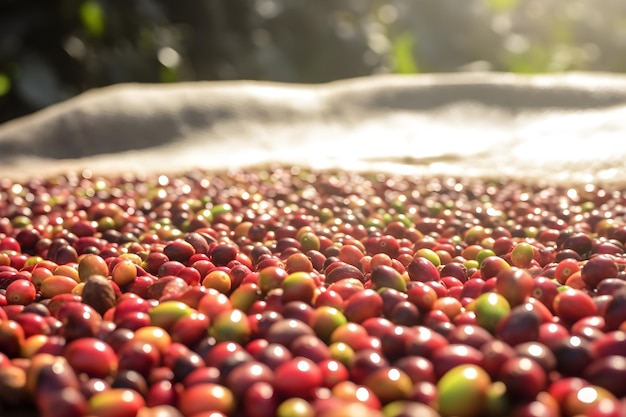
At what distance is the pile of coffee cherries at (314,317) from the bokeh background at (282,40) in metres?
4.39

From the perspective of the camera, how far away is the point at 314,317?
6.35 ft

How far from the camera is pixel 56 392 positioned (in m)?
1.54

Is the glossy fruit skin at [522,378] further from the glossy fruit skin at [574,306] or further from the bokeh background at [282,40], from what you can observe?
the bokeh background at [282,40]

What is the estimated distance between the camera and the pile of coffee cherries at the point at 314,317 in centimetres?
154

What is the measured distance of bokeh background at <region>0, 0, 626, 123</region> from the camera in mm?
7352

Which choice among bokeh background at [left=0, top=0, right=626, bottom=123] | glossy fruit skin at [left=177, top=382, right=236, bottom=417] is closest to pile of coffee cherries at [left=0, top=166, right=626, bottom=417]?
glossy fruit skin at [left=177, top=382, right=236, bottom=417]

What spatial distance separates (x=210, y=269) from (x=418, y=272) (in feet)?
2.37

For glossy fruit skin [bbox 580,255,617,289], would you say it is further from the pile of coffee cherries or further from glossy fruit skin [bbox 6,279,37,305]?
glossy fruit skin [bbox 6,279,37,305]

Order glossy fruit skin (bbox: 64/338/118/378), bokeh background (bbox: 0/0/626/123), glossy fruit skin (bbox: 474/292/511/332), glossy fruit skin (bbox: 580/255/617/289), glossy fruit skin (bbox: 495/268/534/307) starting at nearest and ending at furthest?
glossy fruit skin (bbox: 64/338/118/378), glossy fruit skin (bbox: 474/292/511/332), glossy fruit skin (bbox: 495/268/534/307), glossy fruit skin (bbox: 580/255/617/289), bokeh background (bbox: 0/0/626/123)

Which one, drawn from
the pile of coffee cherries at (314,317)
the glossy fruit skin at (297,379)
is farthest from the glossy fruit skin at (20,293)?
the glossy fruit skin at (297,379)

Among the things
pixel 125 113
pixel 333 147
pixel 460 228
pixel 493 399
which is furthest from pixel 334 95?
pixel 493 399

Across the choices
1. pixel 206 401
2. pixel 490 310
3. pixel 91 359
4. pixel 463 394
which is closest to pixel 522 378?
pixel 463 394

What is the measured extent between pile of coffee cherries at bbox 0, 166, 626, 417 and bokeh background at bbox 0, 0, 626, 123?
4.39 meters

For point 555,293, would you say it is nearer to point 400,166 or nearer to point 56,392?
point 56,392
